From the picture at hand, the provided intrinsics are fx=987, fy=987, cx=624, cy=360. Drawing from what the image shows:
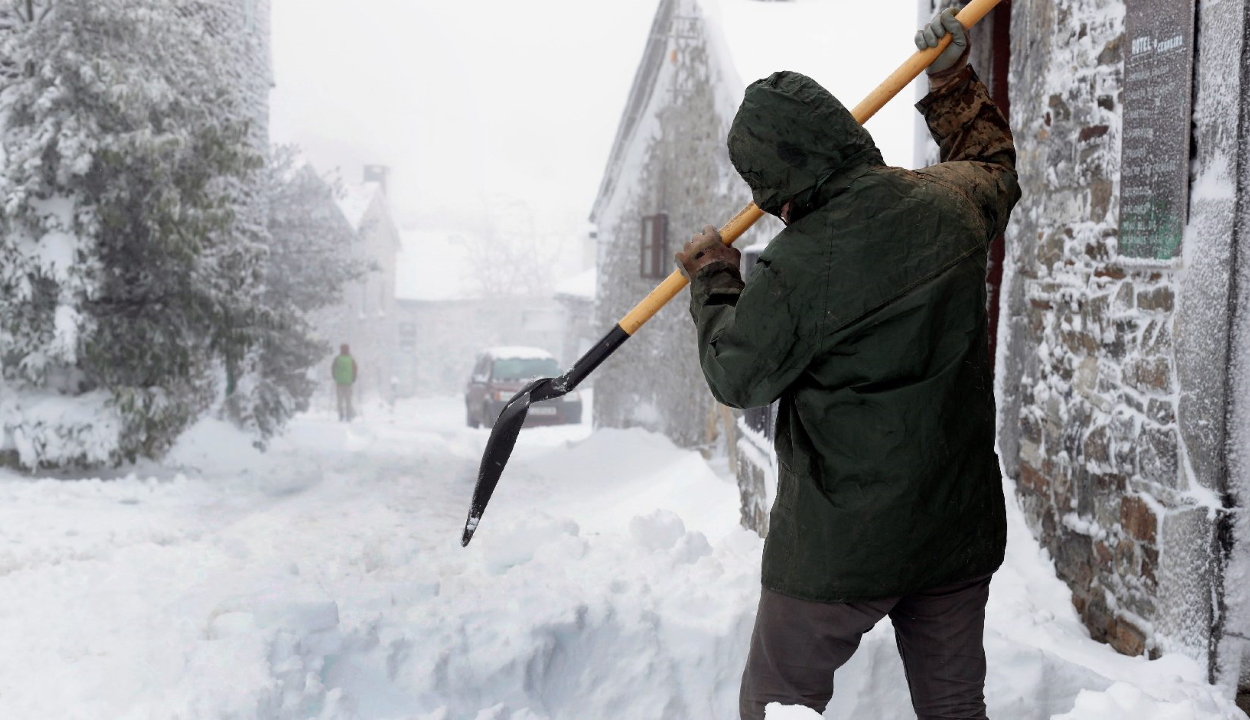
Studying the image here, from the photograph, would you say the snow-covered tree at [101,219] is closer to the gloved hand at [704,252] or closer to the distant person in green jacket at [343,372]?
the gloved hand at [704,252]

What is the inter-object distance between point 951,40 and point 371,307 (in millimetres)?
32744

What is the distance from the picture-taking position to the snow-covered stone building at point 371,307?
30984 millimetres

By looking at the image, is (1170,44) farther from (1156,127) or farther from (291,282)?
(291,282)

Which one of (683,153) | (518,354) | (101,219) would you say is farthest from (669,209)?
(518,354)

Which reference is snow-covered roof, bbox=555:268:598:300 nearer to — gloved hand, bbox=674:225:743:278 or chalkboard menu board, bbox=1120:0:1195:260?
chalkboard menu board, bbox=1120:0:1195:260

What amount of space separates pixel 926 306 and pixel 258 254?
318 inches

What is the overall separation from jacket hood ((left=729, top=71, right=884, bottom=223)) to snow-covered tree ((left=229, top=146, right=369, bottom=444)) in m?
9.28

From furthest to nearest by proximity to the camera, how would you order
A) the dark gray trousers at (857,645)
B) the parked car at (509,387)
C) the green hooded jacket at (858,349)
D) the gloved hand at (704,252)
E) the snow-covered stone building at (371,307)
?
the snow-covered stone building at (371,307) → the parked car at (509,387) → the gloved hand at (704,252) → the dark gray trousers at (857,645) → the green hooded jacket at (858,349)

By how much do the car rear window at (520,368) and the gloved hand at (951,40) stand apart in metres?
14.6

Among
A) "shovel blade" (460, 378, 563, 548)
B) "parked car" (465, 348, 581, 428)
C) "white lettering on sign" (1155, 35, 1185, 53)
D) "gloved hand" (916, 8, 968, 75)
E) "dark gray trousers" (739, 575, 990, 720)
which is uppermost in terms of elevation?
"white lettering on sign" (1155, 35, 1185, 53)

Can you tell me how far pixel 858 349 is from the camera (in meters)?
1.84

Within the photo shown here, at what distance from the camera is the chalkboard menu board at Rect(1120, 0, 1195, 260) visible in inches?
111

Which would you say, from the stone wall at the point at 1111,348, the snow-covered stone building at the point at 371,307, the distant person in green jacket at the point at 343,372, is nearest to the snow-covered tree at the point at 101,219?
the stone wall at the point at 1111,348

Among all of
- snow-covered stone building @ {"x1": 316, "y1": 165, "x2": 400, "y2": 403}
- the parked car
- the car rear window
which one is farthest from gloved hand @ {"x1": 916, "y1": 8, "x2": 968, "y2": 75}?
snow-covered stone building @ {"x1": 316, "y1": 165, "x2": 400, "y2": 403}
